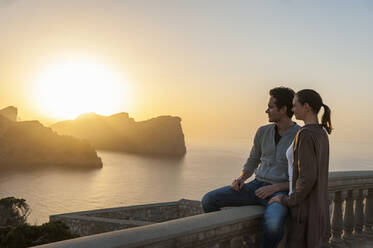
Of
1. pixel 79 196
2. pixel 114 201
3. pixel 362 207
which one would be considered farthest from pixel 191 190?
pixel 362 207

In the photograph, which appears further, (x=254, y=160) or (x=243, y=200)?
(x=254, y=160)

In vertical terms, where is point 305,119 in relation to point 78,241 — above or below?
above

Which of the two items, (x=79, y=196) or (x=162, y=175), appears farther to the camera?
(x=162, y=175)

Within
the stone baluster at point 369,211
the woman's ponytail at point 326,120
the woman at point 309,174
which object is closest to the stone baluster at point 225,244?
the woman at point 309,174

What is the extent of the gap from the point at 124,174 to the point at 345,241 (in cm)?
12764

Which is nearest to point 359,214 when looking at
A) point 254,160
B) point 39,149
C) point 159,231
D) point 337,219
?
point 337,219

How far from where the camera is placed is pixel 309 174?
3389 mm

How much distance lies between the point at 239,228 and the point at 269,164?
33.8 inches

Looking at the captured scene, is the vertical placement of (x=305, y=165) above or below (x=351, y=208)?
above

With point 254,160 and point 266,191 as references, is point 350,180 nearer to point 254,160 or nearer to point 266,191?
point 254,160

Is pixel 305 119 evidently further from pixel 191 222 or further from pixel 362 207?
pixel 362 207

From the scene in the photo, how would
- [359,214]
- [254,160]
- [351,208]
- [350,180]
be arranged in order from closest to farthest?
[254,160], [350,180], [351,208], [359,214]

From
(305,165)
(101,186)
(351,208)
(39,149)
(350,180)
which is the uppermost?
(305,165)

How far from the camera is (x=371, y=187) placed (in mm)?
6328
